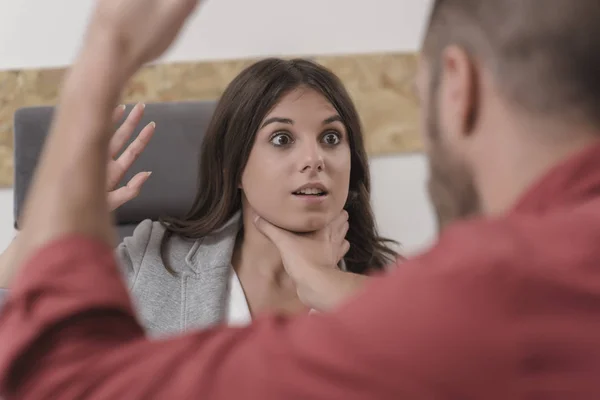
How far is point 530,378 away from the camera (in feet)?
1.59

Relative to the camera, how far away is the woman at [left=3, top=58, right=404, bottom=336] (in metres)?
1.56

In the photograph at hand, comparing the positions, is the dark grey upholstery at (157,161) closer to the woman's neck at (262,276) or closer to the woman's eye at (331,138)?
the woman's neck at (262,276)

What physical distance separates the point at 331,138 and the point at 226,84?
3.04 ft

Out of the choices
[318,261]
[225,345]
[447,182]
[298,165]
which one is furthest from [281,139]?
[225,345]

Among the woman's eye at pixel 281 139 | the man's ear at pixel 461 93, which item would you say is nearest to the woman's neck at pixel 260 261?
the woman's eye at pixel 281 139

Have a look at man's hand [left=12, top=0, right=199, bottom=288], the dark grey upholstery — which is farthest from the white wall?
man's hand [left=12, top=0, right=199, bottom=288]

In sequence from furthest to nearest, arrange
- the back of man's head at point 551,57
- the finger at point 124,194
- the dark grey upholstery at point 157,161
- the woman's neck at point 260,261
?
1. the dark grey upholstery at point 157,161
2. the woman's neck at point 260,261
3. the finger at point 124,194
4. the back of man's head at point 551,57

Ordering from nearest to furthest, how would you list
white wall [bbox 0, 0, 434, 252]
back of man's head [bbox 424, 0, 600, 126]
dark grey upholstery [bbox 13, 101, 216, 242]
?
1. back of man's head [bbox 424, 0, 600, 126]
2. dark grey upholstery [bbox 13, 101, 216, 242]
3. white wall [bbox 0, 0, 434, 252]

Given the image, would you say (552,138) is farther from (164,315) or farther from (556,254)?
(164,315)

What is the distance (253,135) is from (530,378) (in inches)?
46.5

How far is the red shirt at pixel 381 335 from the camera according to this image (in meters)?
0.48

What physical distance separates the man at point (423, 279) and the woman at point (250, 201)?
3.04ft

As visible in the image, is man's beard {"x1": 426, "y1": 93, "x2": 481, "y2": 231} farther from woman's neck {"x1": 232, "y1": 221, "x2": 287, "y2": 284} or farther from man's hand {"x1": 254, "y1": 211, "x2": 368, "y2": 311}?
woman's neck {"x1": 232, "y1": 221, "x2": 287, "y2": 284}

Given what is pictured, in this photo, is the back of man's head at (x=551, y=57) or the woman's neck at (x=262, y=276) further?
the woman's neck at (x=262, y=276)
